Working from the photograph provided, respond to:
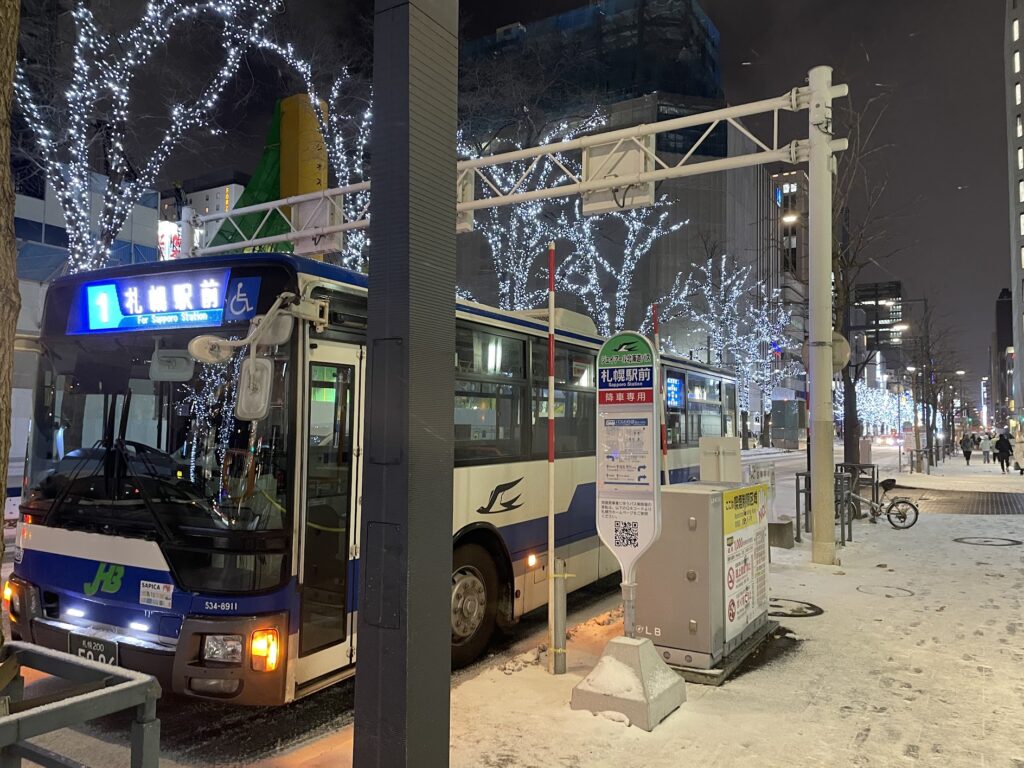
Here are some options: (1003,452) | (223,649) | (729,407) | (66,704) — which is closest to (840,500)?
(729,407)

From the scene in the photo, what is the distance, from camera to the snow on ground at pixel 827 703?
4238 mm

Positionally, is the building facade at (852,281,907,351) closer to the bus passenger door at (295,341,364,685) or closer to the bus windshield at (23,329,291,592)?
the bus passenger door at (295,341,364,685)

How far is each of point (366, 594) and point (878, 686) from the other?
172 inches

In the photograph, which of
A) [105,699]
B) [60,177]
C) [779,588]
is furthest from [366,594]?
[60,177]

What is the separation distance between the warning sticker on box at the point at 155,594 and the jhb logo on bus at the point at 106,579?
0.20 metres

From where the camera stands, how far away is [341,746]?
4.44m

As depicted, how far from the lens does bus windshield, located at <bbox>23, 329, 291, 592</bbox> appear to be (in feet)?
14.4

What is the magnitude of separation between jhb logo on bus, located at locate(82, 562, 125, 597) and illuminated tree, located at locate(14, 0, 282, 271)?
45.3 feet

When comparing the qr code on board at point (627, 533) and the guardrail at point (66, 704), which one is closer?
the guardrail at point (66, 704)

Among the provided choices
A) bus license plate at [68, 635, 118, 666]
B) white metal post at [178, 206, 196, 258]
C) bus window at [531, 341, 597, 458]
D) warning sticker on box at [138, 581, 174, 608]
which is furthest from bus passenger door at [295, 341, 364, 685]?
white metal post at [178, 206, 196, 258]

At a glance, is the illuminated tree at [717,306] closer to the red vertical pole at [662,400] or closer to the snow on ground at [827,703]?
the red vertical pole at [662,400]

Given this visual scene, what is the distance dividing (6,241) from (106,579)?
287 centimetres

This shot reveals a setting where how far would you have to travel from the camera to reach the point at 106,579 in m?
4.65

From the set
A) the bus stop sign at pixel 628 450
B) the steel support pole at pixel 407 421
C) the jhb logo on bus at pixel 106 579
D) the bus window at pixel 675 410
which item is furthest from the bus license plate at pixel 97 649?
the bus window at pixel 675 410
